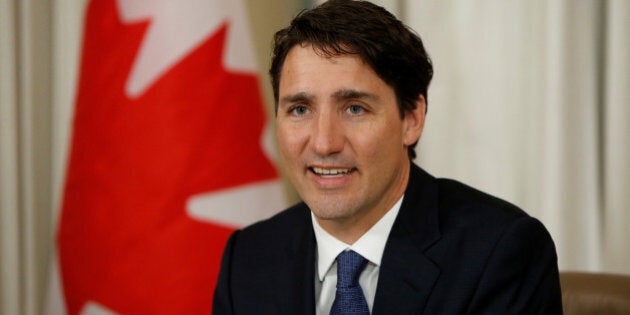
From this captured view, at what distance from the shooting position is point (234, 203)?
2.64 m

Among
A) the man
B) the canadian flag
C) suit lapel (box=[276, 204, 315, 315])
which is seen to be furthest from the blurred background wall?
the man

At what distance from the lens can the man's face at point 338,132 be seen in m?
1.67

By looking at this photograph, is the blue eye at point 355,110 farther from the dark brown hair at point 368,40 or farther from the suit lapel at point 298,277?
the suit lapel at point 298,277

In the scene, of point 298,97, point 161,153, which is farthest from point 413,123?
point 161,153

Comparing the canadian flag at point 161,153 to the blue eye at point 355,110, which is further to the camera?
the canadian flag at point 161,153

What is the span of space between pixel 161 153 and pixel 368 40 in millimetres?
1100

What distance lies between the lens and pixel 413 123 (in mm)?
1834

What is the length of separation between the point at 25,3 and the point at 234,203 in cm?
141

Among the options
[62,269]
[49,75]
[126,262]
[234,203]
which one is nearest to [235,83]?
[234,203]

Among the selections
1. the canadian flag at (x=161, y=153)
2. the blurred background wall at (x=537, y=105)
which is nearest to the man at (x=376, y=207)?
the canadian flag at (x=161, y=153)

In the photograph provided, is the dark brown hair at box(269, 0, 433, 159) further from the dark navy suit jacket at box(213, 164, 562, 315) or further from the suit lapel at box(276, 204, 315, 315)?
the suit lapel at box(276, 204, 315, 315)

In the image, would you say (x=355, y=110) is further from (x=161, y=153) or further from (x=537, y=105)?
(x=537, y=105)

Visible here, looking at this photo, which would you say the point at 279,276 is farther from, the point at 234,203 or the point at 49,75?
the point at 49,75

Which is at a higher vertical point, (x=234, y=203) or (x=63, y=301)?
(x=234, y=203)
